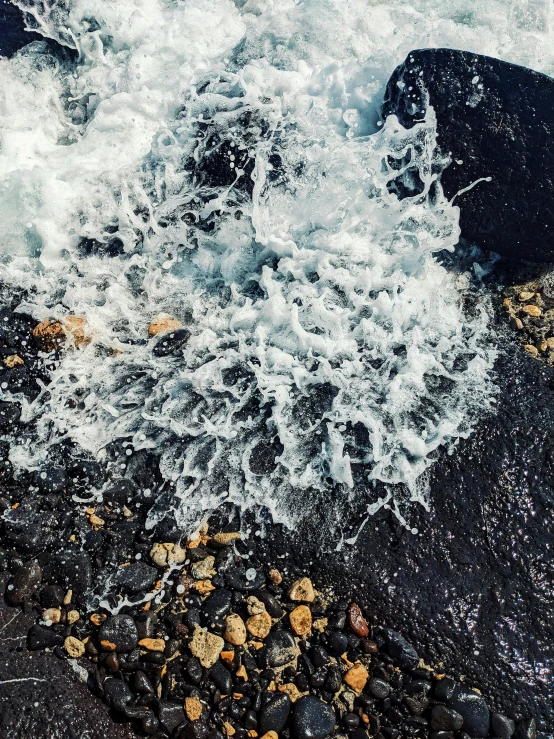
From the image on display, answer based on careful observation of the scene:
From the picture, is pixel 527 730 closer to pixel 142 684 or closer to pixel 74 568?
pixel 142 684

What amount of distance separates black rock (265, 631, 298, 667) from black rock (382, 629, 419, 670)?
1.76 ft

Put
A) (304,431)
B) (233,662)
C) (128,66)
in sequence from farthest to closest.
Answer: (128,66), (304,431), (233,662)

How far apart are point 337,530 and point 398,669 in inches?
32.5

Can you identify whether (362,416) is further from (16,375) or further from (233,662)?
(16,375)

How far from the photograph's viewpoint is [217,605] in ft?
9.92

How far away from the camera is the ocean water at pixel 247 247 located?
3654mm

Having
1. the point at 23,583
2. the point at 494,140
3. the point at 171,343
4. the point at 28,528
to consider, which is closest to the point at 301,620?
the point at 23,583

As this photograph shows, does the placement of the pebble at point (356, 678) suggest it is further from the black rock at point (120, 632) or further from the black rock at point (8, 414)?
the black rock at point (8, 414)

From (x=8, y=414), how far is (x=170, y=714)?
88.5 inches

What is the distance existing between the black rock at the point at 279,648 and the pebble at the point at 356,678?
315 mm

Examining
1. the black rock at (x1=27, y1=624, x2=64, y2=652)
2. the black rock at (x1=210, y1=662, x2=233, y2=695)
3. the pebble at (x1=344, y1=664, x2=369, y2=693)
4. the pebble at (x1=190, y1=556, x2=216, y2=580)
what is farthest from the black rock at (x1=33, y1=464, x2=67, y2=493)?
the pebble at (x1=344, y1=664, x2=369, y2=693)

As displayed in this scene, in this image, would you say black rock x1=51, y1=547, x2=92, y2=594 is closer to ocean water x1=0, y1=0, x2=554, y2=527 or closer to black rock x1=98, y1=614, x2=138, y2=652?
black rock x1=98, y1=614, x2=138, y2=652

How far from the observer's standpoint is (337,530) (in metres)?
3.32

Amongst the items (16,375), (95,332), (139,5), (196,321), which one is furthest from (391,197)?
(139,5)
